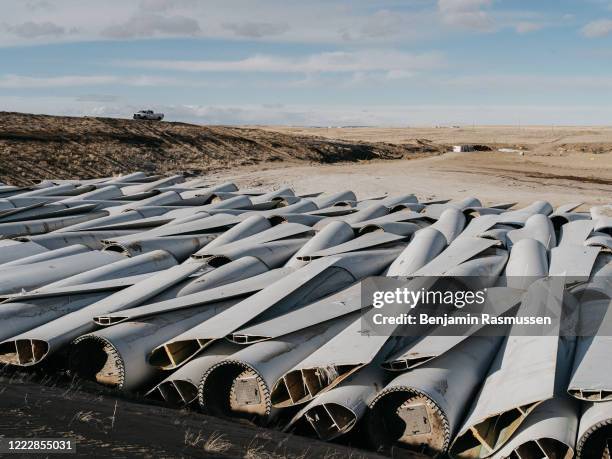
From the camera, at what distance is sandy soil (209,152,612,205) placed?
22.4 meters

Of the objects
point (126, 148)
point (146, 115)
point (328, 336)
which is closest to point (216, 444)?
point (328, 336)

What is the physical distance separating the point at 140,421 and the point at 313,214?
901cm

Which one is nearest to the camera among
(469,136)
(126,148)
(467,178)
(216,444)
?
(216,444)

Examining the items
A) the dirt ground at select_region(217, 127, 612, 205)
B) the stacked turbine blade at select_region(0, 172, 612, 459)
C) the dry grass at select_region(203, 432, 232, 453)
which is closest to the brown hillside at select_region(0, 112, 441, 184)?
the dirt ground at select_region(217, 127, 612, 205)

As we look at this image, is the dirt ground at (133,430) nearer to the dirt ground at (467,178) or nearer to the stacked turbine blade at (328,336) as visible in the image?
the stacked turbine blade at (328,336)

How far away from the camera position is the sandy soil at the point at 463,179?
22.4 meters

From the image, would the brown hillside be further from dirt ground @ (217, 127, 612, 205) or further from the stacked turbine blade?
the stacked turbine blade

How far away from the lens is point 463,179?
25.8m

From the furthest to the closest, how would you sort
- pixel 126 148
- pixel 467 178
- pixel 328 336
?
pixel 126 148 < pixel 467 178 < pixel 328 336

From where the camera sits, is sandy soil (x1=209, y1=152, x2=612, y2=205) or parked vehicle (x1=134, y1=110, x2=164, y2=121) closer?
sandy soil (x1=209, y1=152, x2=612, y2=205)

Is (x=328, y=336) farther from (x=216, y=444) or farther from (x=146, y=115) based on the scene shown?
(x=146, y=115)

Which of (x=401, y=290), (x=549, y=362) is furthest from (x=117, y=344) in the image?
(x=549, y=362)

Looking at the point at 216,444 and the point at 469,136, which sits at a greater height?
the point at 469,136

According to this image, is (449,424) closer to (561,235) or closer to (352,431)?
(352,431)
